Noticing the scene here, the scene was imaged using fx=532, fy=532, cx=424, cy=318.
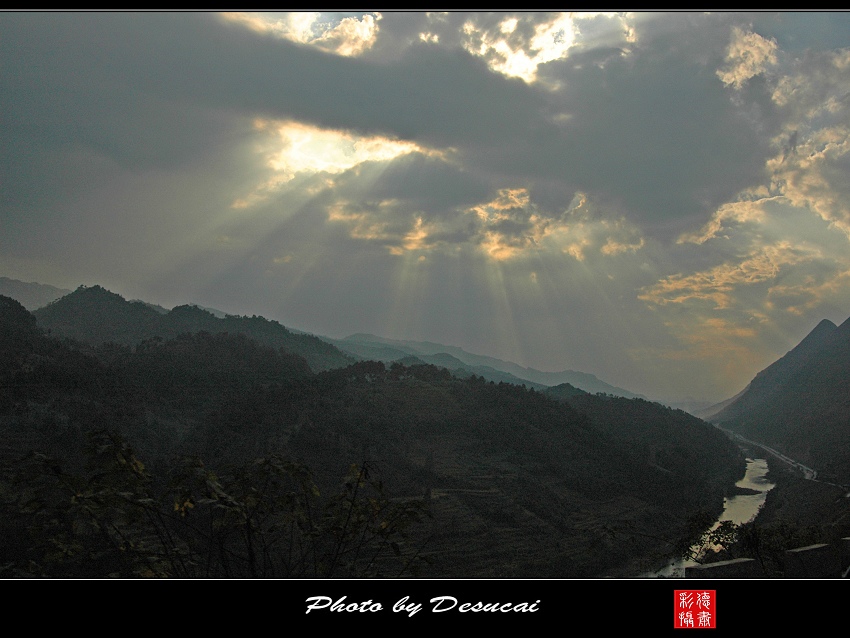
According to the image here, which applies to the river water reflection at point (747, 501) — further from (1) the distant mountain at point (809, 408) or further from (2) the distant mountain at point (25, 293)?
(2) the distant mountain at point (25, 293)

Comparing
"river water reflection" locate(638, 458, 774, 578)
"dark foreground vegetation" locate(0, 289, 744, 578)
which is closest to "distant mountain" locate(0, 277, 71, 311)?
"dark foreground vegetation" locate(0, 289, 744, 578)

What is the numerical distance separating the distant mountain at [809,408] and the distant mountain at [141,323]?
7186 centimetres

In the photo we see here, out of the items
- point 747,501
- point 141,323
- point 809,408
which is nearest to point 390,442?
point 747,501

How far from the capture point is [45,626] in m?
3.28

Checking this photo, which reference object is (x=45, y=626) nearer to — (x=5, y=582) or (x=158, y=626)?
(x=5, y=582)

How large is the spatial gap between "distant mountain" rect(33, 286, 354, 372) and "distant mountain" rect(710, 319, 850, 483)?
71860 mm

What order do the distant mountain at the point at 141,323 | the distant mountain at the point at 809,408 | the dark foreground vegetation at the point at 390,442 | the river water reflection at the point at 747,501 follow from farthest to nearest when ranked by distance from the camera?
the distant mountain at the point at 141,323 < the distant mountain at the point at 809,408 < the river water reflection at the point at 747,501 < the dark foreground vegetation at the point at 390,442

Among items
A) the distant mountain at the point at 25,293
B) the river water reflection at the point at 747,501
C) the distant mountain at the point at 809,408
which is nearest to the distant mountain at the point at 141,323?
the distant mountain at the point at 25,293

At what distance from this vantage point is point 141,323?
83625mm

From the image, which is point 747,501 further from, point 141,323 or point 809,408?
point 141,323

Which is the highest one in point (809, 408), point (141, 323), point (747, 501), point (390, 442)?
point (141, 323)

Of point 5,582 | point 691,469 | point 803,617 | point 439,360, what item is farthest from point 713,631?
point 439,360

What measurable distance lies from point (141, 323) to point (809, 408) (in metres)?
113

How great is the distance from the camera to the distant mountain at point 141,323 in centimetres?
7812
